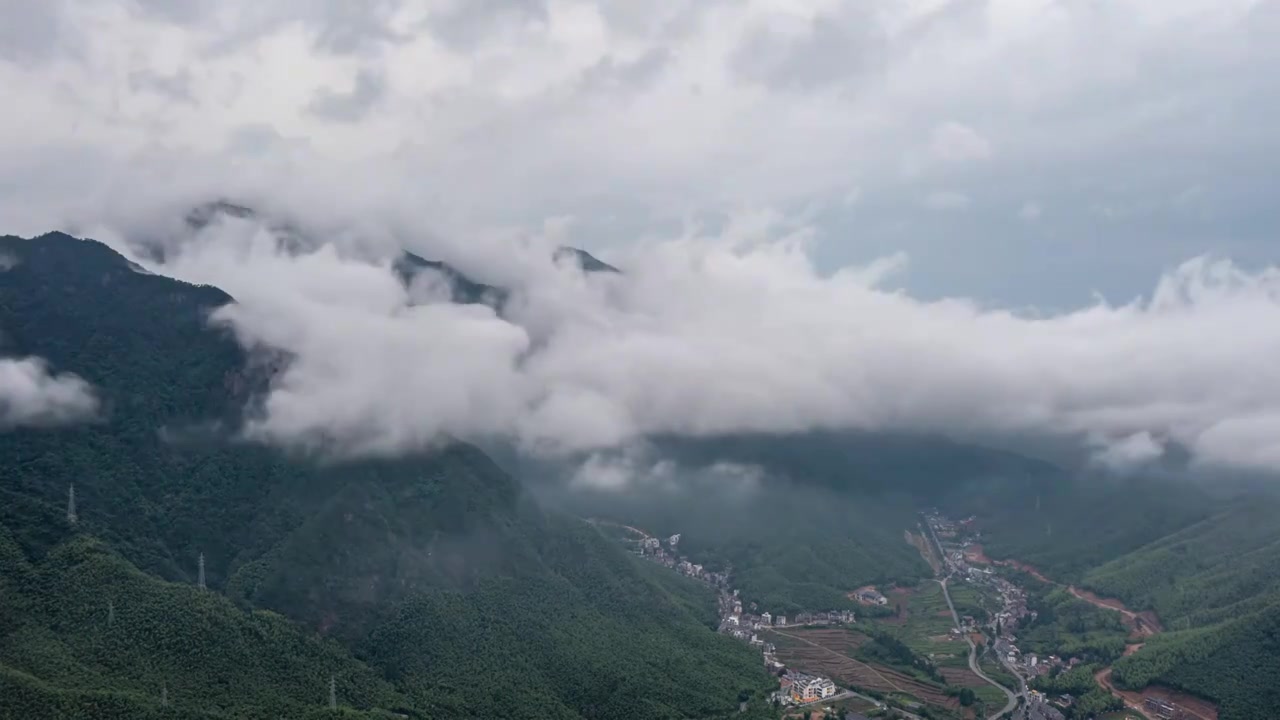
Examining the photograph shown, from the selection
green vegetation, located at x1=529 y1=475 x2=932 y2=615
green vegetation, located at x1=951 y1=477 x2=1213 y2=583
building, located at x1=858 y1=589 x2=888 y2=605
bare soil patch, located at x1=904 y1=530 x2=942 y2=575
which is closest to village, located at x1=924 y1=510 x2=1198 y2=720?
bare soil patch, located at x1=904 y1=530 x2=942 y2=575

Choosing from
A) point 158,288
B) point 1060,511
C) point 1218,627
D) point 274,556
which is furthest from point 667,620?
point 1060,511

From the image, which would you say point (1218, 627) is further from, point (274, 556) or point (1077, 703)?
point (274, 556)

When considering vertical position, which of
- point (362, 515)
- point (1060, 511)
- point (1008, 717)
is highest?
point (1060, 511)

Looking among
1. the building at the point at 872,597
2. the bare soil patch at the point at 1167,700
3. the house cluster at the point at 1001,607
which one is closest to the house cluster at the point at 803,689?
the house cluster at the point at 1001,607

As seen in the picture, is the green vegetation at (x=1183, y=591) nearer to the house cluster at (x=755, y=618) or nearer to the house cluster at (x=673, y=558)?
the house cluster at (x=755, y=618)

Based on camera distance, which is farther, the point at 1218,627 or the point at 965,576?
the point at 965,576

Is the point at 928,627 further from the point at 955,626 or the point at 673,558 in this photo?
the point at 673,558

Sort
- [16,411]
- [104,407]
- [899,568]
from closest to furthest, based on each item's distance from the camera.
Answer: [16,411], [104,407], [899,568]

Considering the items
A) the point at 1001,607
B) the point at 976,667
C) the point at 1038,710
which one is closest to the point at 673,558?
the point at 1001,607
